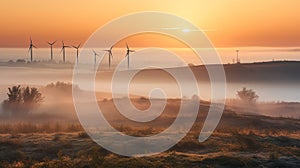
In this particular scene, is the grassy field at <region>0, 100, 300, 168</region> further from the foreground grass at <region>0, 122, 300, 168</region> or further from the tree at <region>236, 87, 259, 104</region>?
the tree at <region>236, 87, 259, 104</region>

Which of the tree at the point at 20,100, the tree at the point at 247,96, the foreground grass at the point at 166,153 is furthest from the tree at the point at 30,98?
the foreground grass at the point at 166,153

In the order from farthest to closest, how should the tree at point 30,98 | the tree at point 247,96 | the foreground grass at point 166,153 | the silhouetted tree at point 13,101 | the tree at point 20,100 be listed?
the tree at point 247,96, the tree at point 30,98, the silhouetted tree at point 13,101, the tree at point 20,100, the foreground grass at point 166,153

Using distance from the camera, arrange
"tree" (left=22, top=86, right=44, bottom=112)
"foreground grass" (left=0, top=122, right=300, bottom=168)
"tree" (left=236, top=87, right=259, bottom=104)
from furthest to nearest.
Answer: "tree" (left=236, top=87, right=259, bottom=104) → "tree" (left=22, top=86, right=44, bottom=112) → "foreground grass" (left=0, top=122, right=300, bottom=168)

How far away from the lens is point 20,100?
316 feet

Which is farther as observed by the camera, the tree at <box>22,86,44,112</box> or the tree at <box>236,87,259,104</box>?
the tree at <box>236,87,259,104</box>

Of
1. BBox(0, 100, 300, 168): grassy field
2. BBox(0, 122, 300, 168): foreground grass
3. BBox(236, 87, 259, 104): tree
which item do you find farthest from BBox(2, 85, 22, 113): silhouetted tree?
BBox(236, 87, 259, 104): tree

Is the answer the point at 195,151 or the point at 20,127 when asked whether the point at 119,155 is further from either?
the point at 20,127

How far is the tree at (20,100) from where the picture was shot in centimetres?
9238

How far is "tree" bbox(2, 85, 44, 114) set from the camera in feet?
303

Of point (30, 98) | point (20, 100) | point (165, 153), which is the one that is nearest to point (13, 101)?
point (20, 100)

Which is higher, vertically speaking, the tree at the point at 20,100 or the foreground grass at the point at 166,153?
the tree at the point at 20,100

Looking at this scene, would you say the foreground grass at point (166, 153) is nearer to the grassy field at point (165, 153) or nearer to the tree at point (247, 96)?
the grassy field at point (165, 153)

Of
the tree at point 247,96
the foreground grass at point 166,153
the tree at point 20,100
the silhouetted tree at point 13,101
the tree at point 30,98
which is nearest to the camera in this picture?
the foreground grass at point 166,153

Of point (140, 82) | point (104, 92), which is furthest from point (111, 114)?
point (140, 82)
